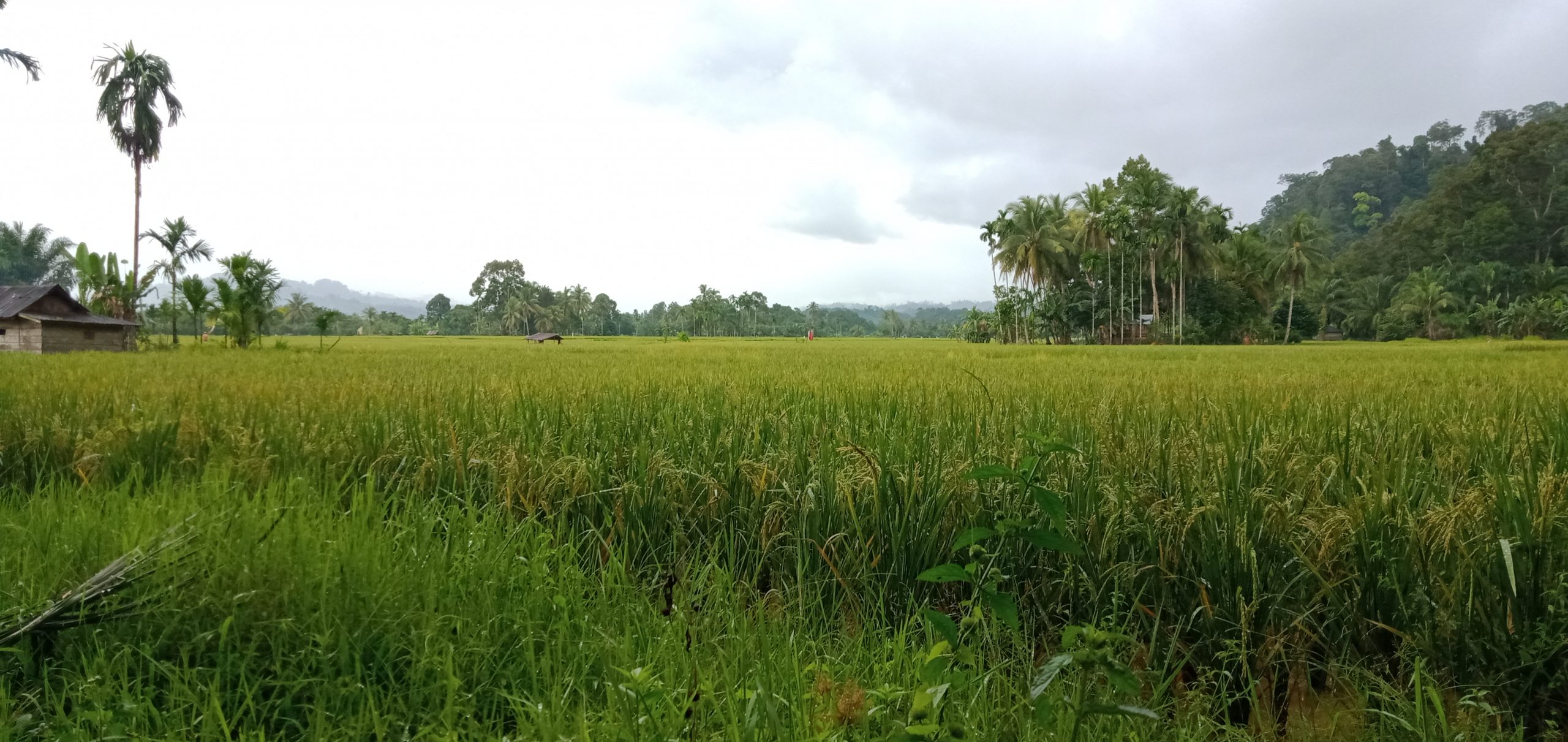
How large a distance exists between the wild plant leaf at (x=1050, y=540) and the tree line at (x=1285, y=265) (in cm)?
3935

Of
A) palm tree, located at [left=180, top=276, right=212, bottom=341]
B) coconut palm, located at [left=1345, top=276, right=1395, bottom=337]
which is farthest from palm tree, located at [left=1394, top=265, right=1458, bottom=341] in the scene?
palm tree, located at [left=180, top=276, right=212, bottom=341]

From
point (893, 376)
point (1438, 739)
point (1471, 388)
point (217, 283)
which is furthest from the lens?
point (217, 283)

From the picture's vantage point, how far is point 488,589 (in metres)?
1.78

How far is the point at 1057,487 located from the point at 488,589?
1.75 meters

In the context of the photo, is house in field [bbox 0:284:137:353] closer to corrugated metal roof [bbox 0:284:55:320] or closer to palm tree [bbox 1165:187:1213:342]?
corrugated metal roof [bbox 0:284:55:320]

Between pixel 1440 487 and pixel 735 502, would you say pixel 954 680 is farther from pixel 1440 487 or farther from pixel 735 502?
pixel 1440 487

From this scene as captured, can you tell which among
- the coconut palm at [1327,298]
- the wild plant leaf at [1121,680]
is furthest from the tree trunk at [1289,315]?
the wild plant leaf at [1121,680]

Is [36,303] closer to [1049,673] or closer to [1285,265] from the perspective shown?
[1049,673]

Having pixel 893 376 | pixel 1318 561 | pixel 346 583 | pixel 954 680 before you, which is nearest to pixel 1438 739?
pixel 1318 561

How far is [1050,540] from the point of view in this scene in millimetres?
1190

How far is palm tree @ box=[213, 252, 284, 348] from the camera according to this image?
18766mm

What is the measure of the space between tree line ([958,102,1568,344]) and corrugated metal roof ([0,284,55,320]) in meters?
42.0

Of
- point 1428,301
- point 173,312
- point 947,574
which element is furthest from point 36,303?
point 1428,301

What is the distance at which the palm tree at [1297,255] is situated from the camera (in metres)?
43.1
